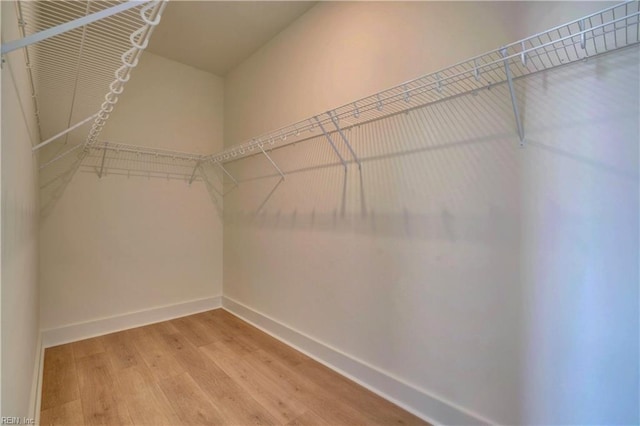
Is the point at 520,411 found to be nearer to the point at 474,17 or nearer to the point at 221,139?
the point at 474,17

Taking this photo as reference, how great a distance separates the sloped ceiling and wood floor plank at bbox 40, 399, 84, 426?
2.66 meters

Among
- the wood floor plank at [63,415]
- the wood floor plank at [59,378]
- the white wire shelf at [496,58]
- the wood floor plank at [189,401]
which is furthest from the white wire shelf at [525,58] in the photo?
the wood floor plank at [59,378]

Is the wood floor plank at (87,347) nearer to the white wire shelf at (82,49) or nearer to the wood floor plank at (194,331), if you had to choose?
the wood floor plank at (194,331)

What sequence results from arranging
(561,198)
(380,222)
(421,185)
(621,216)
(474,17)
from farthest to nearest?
(380,222)
(421,185)
(474,17)
(561,198)
(621,216)

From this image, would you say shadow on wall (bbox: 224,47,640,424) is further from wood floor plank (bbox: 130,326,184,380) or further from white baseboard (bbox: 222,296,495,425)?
wood floor plank (bbox: 130,326,184,380)

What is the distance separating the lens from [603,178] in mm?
1004

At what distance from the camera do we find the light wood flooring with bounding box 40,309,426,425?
1.48m

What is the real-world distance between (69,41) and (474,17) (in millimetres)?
1646

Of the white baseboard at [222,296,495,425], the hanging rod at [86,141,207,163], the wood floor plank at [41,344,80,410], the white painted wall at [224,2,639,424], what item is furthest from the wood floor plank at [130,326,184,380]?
the hanging rod at [86,141,207,163]

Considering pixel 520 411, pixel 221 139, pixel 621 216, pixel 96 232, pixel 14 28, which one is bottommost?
pixel 520 411

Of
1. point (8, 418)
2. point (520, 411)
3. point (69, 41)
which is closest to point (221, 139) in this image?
point (69, 41)

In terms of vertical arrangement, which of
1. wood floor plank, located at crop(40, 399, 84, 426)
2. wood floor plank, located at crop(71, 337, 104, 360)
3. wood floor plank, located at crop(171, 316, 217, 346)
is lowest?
wood floor plank, located at crop(40, 399, 84, 426)

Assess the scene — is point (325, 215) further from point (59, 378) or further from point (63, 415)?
point (59, 378)

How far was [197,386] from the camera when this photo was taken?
1.73m
